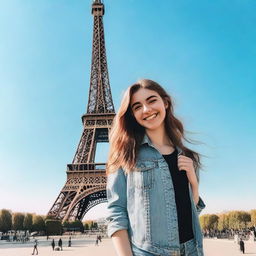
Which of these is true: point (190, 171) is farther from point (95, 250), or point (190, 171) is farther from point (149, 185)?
point (95, 250)

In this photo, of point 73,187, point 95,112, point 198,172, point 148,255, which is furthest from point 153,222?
point 95,112

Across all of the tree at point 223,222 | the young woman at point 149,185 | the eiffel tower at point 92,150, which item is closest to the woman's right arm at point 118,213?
the young woman at point 149,185

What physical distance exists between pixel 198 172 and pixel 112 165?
0.65 meters

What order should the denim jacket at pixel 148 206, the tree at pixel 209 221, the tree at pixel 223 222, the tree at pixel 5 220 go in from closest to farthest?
the denim jacket at pixel 148 206 < the tree at pixel 5 220 < the tree at pixel 223 222 < the tree at pixel 209 221

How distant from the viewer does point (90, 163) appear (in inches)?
1641

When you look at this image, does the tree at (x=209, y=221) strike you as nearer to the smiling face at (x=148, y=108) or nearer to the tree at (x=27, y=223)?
the tree at (x=27, y=223)

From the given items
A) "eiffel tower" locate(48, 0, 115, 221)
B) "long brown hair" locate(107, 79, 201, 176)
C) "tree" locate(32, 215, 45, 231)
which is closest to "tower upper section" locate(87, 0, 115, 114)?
"eiffel tower" locate(48, 0, 115, 221)

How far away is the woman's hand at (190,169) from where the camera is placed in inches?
90.4

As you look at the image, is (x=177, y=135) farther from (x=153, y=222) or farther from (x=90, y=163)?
(x=90, y=163)

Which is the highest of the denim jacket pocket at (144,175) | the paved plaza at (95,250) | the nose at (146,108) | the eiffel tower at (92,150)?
the eiffel tower at (92,150)

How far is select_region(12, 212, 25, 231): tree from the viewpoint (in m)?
46.9

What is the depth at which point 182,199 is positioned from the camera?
2240mm

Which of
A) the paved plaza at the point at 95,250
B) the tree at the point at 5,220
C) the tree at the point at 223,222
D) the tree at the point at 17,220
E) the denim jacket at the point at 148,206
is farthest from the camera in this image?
the tree at the point at 223,222

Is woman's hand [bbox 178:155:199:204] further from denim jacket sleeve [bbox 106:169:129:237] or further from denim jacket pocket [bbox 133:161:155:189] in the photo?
denim jacket sleeve [bbox 106:169:129:237]
